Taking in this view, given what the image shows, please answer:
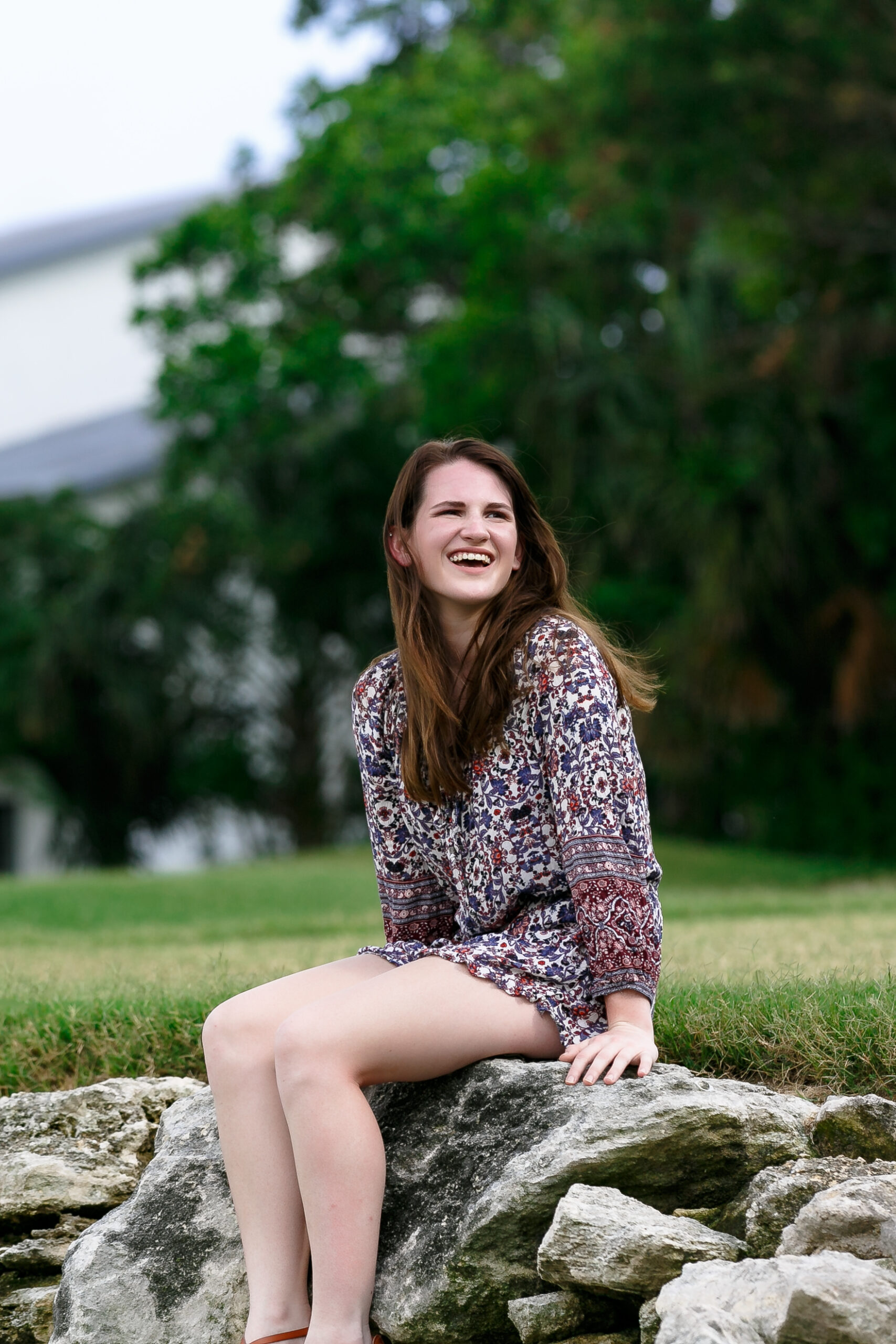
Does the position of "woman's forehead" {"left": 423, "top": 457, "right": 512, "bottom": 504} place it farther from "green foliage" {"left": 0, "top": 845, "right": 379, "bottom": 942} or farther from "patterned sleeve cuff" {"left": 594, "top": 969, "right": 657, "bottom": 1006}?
"green foliage" {"left": 0, "top": 845, "right": 379, "bottom": 942}

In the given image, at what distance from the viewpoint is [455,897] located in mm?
3570

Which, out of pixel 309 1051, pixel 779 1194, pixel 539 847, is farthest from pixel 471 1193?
pixel 539 847

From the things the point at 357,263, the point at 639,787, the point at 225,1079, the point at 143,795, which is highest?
the point at 357,263

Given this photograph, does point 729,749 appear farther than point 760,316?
Yes

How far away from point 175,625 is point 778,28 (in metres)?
10.2

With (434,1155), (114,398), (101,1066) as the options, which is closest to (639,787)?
(434,1155)

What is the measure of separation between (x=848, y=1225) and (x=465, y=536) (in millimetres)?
1686

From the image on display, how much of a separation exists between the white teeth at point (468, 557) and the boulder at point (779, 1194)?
150 cm

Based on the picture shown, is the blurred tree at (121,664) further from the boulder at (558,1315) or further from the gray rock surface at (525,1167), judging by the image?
the boulder at (558,1315)

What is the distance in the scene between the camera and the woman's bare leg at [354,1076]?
298 centimetres

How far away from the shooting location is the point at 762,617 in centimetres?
1344

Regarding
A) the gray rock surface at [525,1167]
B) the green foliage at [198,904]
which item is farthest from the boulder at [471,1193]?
the green foliage at [198,904]

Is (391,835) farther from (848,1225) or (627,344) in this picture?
(627,344)

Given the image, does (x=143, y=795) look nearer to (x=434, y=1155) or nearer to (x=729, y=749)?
(x=729, y=749)
